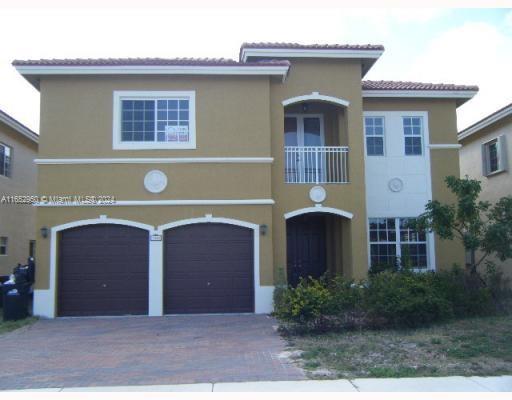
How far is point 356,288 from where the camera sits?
11.5 m

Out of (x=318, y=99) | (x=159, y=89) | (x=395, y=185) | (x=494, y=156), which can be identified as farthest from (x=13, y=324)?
(x=494, y=156)

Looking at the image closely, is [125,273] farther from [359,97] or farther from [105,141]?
[359,97]

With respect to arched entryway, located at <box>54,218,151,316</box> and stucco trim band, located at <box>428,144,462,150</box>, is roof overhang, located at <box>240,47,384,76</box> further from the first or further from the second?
arched entryway, located at <box>54,218,151,316</box>

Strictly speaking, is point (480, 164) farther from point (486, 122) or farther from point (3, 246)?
point (3, 246)

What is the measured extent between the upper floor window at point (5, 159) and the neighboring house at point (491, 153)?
54.7ft

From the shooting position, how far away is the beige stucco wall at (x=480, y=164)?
1764cm

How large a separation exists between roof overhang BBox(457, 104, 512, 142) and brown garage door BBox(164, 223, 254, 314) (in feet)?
31.4

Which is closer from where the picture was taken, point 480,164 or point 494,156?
point 494,156

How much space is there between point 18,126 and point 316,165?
34.5 ft

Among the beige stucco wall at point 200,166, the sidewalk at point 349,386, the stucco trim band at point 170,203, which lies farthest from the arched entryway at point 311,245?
the sidewalk at point 349,386

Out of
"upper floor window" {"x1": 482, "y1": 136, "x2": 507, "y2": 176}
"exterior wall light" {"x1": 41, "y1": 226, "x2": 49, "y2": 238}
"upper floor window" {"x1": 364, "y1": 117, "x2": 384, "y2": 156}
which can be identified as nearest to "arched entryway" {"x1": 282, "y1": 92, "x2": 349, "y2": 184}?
"upper floor window" {"x1": 364, "y1": 117, "x2": 384, "y2": 156}

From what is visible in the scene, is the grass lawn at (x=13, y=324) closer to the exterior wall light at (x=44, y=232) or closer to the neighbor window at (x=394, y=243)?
the exterior wall light at (x=44, y=232)

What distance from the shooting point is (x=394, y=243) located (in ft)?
51.8

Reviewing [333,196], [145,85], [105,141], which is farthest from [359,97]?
[105,141]
